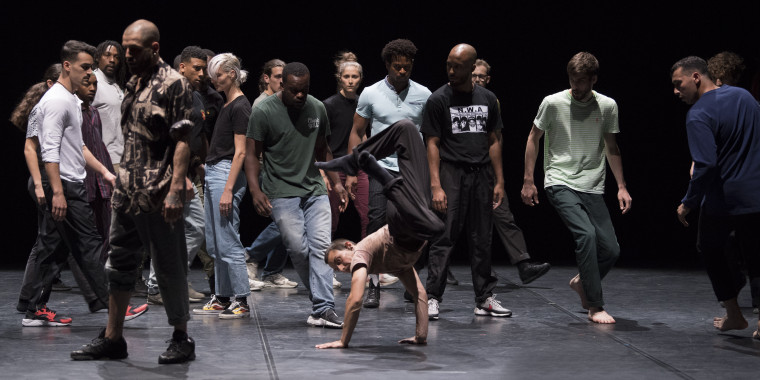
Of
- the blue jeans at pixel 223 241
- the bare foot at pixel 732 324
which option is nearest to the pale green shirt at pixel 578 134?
the bare foot at pixel 732 324

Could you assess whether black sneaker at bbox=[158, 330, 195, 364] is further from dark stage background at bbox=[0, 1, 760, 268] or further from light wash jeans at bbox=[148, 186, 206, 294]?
dark stage background at bbox=[0, 1, 760, 268]

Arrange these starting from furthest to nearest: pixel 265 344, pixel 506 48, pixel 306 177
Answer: pixel 506 48
pixel 306 177
pixel 265 344

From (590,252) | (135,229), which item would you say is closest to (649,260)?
(590,252)

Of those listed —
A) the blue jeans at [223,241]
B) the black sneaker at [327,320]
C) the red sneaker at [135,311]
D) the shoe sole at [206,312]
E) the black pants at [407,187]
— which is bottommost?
the shoe sole at [206,312]

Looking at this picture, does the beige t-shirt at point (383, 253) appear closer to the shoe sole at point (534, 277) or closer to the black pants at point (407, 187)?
the black pants at point (407, 187)

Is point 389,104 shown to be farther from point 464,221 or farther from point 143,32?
point 143,32

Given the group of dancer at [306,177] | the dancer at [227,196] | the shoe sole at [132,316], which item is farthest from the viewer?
the dancer at [227,196]

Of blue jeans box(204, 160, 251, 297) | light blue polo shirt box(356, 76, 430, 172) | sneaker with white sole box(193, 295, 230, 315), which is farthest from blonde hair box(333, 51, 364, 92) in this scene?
sneaker with white sole box(193, 295, 230, 315)

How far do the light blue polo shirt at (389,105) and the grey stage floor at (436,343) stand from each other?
3.49 feet

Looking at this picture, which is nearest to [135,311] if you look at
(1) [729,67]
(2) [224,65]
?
(2) [224,65]

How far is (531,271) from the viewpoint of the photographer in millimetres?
6539

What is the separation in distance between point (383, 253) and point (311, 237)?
0.70 meters

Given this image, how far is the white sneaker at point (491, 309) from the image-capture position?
18.1 feet

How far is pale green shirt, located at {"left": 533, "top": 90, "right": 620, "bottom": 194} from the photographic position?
18.0 ft
